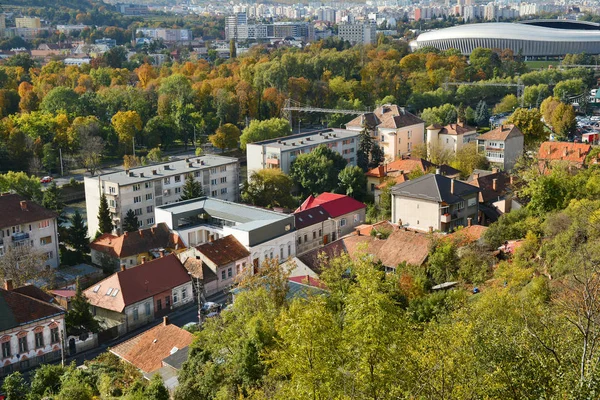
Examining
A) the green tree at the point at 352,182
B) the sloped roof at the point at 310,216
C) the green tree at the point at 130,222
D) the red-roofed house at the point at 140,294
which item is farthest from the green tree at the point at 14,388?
the green tree at the point at 352,182

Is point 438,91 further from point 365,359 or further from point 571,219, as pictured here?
point 365,359

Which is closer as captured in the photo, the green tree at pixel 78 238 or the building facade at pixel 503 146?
the green tree at pixel 78 238

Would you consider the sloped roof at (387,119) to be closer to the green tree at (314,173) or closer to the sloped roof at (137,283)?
the green tree at (314,173)

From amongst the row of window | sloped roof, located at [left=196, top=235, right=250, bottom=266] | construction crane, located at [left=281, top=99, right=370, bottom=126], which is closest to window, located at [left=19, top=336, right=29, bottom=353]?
the row of window

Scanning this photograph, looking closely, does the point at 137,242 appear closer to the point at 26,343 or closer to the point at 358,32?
the point at 26,343

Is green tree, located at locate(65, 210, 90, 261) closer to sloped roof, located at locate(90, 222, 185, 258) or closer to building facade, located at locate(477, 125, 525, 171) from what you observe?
sloped roof, located at locate(90, 222, 185, 258)

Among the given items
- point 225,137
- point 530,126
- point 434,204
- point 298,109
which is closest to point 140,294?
point 434,204
